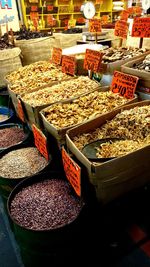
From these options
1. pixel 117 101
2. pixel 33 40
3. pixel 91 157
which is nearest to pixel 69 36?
pixel 33 40

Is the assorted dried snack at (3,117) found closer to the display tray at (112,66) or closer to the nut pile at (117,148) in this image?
the display tray at (112,66)

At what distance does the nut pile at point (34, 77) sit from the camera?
2412mm

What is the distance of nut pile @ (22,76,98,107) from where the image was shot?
201cm

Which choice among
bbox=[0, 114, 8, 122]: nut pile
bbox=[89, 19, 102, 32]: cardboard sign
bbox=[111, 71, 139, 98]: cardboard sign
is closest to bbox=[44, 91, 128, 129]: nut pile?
bbox=[111, 71, 139, 98]: cardboard sign

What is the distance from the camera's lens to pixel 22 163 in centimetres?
176

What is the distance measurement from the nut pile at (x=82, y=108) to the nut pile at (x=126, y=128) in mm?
146

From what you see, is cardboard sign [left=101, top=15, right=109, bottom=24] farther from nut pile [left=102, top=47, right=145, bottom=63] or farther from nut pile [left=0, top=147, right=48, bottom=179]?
nut pile [left=0, top=147, right=48, bottom=179]

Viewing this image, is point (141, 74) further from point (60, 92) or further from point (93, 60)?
point (60, 92)

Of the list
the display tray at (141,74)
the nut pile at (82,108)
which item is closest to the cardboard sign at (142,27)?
the display tray at (141,74)

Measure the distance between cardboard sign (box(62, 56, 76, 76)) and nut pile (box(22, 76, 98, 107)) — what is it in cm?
20

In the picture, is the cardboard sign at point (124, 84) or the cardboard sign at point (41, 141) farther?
the cardboard sign at point (124, 84)

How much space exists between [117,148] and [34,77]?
1.54 metres

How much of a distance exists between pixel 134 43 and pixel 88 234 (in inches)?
106

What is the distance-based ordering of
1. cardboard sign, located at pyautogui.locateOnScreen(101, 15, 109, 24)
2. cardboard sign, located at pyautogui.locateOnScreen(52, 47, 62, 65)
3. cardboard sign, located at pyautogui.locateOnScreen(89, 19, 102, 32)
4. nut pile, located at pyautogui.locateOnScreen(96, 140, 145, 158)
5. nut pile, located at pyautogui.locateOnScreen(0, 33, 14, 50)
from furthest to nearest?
cardboard sign, located at pyautogui.locateOnScreen(101, 15, 109, 24), nut pile, located at pyautogui.locateOnScreen(0, 33, 14, 50), cardboard sign, located at pyautogui.locateOnScreen(89, 19, 102, 32), cardboard sign, located at pyautogui.locateOnScreen(52, 47, 62, 65), nut pile, located at pyautogui.locateOnScreen(96, 140, 145, 158)
